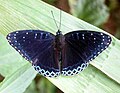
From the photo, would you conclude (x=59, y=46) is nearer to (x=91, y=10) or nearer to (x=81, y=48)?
(x=81, y=48)

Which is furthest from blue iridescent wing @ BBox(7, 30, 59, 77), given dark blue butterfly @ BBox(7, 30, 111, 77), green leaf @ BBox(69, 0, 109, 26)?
green leaf @ BBox(69, 0, 109, 26)

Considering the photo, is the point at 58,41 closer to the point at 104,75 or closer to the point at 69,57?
the point at 69,57

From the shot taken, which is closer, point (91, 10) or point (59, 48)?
point (59, 48)

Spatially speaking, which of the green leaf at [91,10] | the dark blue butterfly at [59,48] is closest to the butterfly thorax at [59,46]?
the dark blue butterfly at [59,48]

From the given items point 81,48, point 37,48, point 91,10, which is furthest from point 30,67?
point 91,10

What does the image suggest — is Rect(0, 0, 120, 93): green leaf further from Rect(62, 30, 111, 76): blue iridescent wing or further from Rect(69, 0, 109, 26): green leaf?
Rect(69, 0, 109, 26): green leaf

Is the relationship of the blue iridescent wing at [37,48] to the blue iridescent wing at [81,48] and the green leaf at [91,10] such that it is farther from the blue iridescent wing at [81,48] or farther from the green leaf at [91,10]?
the green leaf at [91,10]
